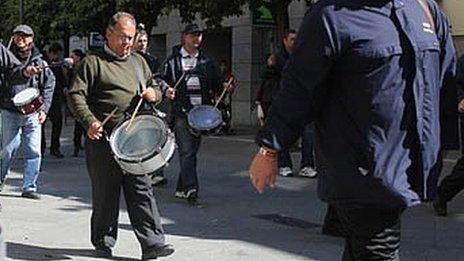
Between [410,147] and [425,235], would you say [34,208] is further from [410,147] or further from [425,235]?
[410,147]

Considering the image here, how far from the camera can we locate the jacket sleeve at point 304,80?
3.42m

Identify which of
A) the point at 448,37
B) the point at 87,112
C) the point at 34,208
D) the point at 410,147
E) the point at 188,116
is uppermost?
the point at 448,37

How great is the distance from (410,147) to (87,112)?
3021 millimetres

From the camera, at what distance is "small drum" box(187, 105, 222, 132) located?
27.4ft

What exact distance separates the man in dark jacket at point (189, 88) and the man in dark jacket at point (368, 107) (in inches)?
200

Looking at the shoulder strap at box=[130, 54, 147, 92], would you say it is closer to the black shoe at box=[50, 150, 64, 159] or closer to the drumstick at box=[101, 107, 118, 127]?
the drumstick at box=[101, 107, 118, 127]

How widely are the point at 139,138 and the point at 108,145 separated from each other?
25cm

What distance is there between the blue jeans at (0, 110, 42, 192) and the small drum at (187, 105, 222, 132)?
182cm

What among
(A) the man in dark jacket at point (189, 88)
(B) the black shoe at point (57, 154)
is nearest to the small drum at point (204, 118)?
(A) the man in dark jacket at point (189, 88)

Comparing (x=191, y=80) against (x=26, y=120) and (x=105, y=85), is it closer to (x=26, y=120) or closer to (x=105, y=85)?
(x=26, y=120)

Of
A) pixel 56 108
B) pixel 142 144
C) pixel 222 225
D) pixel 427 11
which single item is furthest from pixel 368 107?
pixel 56 108

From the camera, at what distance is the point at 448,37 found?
384 cm

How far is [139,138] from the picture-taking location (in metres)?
6.02

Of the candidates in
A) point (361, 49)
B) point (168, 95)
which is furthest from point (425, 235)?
point (361, 49)
